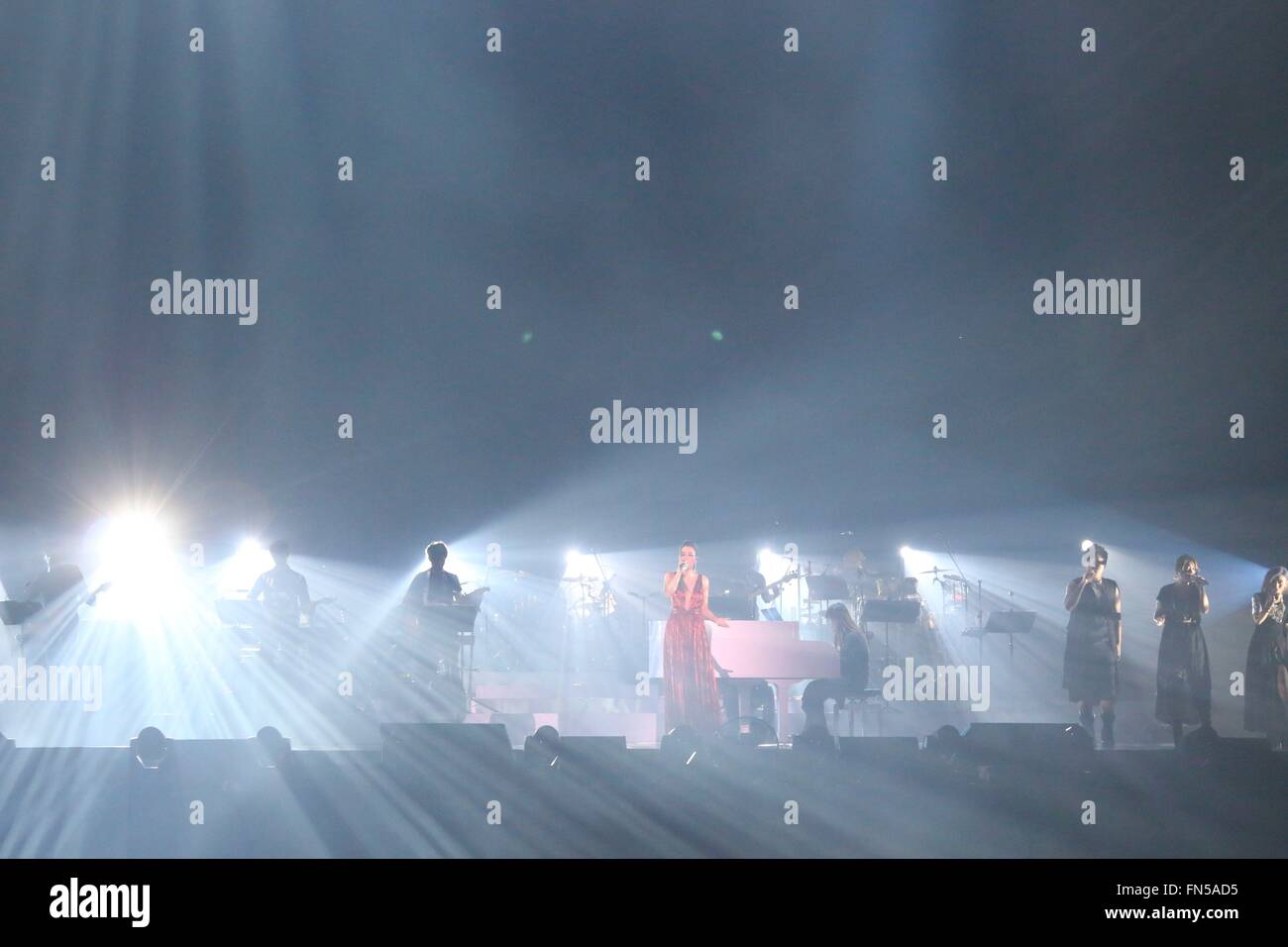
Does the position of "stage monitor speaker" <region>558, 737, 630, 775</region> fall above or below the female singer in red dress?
below

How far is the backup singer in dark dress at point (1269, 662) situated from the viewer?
23.0 ft

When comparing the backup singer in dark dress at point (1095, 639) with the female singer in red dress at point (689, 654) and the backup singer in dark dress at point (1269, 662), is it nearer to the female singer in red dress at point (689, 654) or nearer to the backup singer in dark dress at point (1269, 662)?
the backup singer in dark dress at point (1269, 662)

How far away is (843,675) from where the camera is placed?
8016 millimetres

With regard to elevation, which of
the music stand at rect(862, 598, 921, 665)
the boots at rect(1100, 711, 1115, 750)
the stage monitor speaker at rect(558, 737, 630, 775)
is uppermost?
the music stand at rect(862, 598, 921, 665)

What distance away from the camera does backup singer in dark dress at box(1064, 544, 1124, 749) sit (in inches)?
288

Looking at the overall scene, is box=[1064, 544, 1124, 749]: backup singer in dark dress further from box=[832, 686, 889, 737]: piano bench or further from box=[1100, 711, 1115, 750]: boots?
box=[832, 686, 889, 737]: piano bench

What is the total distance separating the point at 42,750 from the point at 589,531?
4.05m

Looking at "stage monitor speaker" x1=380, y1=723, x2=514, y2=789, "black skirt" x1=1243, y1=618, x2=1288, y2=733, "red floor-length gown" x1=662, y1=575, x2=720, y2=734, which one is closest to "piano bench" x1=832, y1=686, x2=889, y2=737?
"red floor-length gown" x1=662, y1=575, x2=720, y2=734

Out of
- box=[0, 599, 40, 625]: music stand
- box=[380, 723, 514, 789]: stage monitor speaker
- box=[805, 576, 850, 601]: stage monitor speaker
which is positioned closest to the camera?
box=[380, 723, 514, 789]: stage monitor speaker

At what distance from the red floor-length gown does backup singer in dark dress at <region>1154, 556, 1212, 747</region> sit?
272 centimetres

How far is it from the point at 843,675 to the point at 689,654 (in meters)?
1.21

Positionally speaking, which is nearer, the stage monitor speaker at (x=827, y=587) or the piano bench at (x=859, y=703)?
the piano bench at (x=859, y=703)

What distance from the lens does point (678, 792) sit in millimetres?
5535

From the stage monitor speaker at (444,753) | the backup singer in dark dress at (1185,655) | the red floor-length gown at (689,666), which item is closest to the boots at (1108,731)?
the backup singer in dark dress at (1185,655)
